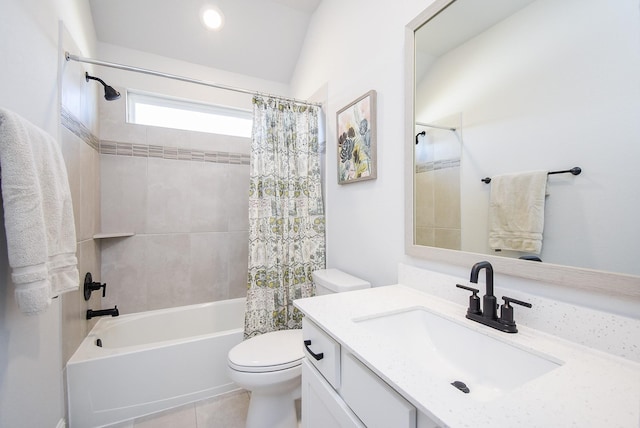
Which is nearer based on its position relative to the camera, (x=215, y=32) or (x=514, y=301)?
(x=514, y=301)

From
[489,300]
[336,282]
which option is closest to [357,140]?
[336,282]

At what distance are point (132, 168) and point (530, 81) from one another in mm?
2477

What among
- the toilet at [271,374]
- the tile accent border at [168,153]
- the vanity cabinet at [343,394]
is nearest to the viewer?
the vanity cabinet at [343,394]

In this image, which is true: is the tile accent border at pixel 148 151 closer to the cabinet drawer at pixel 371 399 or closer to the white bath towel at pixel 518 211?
the cabinet drawer at pixel 371 399

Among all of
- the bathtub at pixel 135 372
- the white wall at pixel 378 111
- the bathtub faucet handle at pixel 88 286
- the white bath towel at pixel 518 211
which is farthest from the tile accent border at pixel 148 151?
the white bath towel at pixel 518 211

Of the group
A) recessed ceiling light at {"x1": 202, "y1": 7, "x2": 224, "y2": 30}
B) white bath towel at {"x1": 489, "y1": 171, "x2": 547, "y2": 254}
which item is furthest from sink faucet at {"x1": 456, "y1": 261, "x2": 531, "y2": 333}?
recessed ceiling light at {"x1": 202, "y1": 7, "x2": 224, "y2": 30}

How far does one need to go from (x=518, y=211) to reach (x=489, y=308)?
0.32 meters

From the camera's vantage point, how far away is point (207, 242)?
230cm

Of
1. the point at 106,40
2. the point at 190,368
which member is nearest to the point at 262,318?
the point at 190,368

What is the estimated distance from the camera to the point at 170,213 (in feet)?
7.14

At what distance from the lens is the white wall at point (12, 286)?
91 cm

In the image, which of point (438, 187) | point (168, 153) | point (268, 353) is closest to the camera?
point (438, 187)

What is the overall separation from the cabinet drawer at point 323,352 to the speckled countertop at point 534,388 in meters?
0.05

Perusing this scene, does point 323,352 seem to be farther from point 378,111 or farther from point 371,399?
point 378,111
